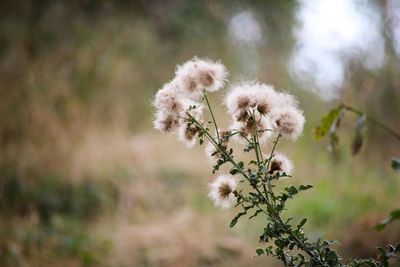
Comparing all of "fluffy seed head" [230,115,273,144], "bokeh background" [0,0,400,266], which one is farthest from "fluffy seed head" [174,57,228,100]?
"bokeh background" [0,0,400,266]

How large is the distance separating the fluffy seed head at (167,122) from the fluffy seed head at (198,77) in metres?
0.06

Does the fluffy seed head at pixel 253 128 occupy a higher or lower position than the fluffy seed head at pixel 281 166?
higher

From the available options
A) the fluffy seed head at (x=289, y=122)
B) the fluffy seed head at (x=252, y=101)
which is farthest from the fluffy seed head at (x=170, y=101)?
the fluffy seed head at (x=289, y=122)

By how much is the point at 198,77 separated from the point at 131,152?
2.87m

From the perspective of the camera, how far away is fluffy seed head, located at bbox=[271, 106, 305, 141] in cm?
107

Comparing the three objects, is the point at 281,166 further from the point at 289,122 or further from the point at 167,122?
the point at 167,122

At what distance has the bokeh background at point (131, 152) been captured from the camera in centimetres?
290

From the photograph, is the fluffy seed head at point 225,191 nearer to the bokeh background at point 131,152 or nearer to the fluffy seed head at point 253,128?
the fluffy seed head at point 253,128

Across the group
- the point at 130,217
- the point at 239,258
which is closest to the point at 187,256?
the point at 239,258

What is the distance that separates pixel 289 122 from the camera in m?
1.07

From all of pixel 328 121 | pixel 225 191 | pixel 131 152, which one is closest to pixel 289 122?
pixel 225 191

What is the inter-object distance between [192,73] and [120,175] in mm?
2670

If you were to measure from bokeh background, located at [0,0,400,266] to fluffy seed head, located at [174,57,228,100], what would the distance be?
177cm

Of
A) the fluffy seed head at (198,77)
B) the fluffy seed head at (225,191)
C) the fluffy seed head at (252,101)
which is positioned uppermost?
the fluffy seed head at (198,77)
